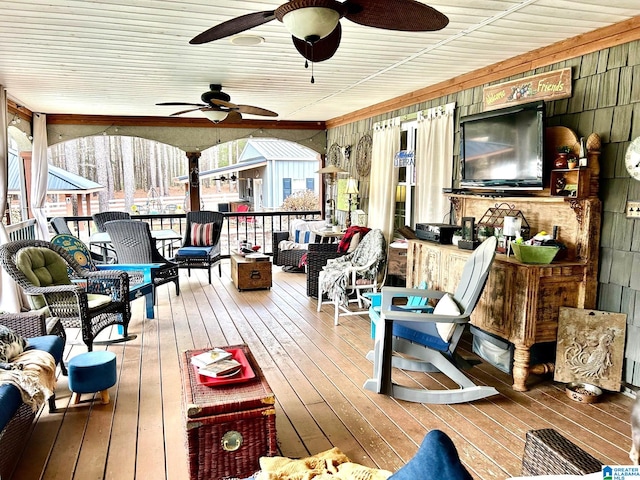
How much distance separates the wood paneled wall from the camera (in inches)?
127

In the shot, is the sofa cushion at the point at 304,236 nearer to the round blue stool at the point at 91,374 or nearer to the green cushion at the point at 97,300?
the green cushion at the point at 97,300

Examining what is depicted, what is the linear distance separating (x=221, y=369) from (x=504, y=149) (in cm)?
305

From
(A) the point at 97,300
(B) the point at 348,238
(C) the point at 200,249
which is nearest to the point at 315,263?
(B) the point at 348,238

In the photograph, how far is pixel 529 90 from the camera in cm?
404

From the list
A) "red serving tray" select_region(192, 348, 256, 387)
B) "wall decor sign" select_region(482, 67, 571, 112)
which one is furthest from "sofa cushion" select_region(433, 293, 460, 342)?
"wall decor sign" select_region(482, 67, 571, 112)

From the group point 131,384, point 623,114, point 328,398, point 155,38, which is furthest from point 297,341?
point 623,114

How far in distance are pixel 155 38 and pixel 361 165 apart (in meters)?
4.53

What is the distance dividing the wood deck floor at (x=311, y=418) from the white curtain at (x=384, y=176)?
234cm

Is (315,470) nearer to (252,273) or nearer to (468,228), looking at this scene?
(468,228)

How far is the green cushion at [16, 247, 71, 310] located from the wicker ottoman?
7.04 ft

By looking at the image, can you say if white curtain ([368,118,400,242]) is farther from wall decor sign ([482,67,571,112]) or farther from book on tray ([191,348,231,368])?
book on tray ([191,348,231,368])

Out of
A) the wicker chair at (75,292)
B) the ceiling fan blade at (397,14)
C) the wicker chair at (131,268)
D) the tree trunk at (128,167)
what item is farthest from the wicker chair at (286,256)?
the tree trunk at (128,167)

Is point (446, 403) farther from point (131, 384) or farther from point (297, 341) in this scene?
point (131, 384)

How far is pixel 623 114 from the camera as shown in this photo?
326cm
